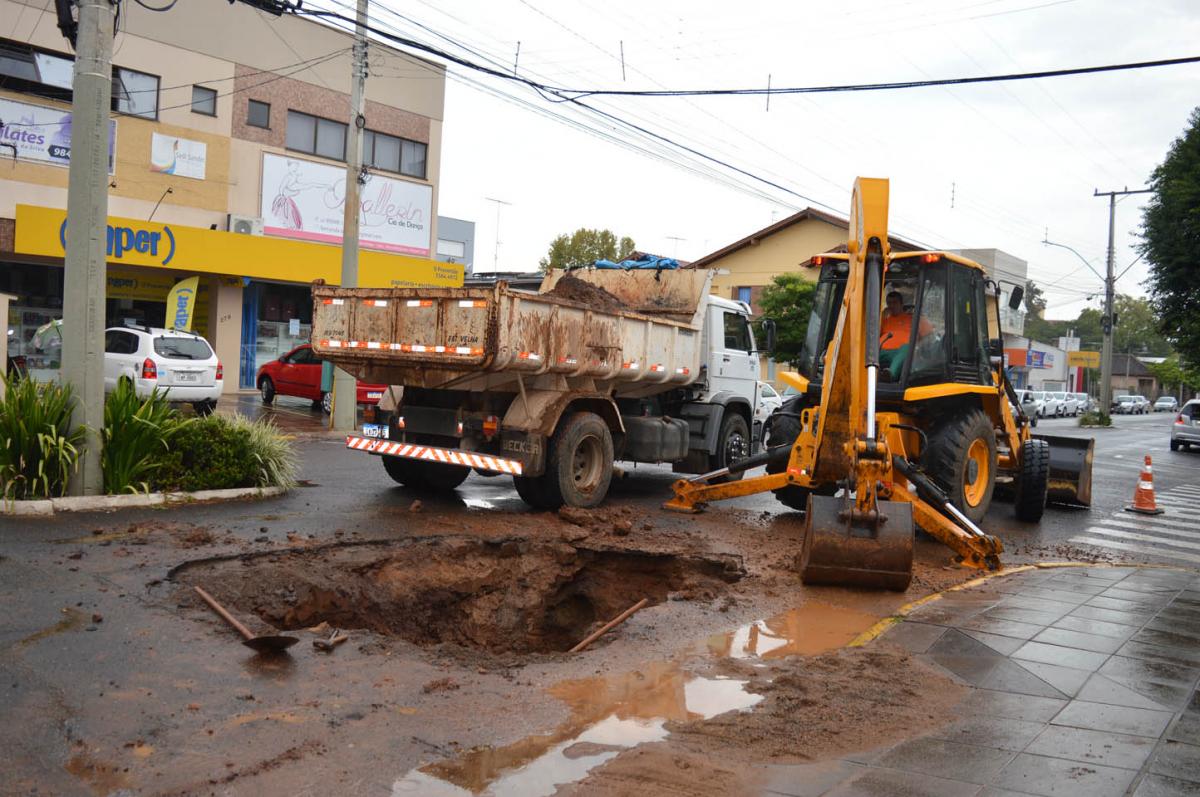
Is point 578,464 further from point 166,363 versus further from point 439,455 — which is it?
point 166,363

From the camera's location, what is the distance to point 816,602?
7133mm

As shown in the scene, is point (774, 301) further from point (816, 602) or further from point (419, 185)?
point (816, 602)

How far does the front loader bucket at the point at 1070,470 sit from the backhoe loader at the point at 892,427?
3cm

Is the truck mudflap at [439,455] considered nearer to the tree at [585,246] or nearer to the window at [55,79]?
the window at [55,79]

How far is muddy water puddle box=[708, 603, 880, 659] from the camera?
5.91 meters

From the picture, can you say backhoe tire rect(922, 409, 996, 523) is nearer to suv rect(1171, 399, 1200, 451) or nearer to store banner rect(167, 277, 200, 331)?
store banner rect(167, 277, 200, 331)

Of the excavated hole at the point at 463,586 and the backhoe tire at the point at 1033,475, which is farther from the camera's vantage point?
the backhoe tire at the point at 1033,475

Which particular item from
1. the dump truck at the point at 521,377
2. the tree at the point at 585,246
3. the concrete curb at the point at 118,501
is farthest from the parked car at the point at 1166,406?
the concrete curb at the point at 118,501

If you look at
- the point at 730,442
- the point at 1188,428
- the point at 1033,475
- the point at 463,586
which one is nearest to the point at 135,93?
the point at 730,442

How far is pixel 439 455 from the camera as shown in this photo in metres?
10.1

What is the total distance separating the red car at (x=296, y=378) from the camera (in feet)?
74.9

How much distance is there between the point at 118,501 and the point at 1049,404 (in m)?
55.3

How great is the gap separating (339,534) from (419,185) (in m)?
23.8

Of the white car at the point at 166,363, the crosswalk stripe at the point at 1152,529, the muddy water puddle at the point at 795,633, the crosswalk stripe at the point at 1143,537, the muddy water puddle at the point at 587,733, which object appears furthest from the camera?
the white car at the point at 166,363
